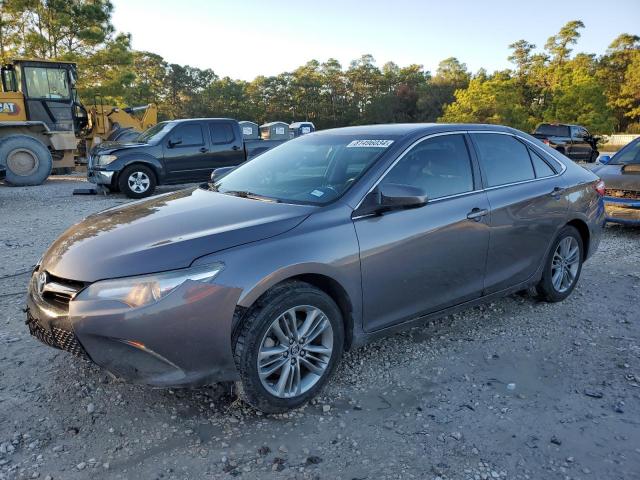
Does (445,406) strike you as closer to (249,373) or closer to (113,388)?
(249,373)

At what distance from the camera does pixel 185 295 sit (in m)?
2.52

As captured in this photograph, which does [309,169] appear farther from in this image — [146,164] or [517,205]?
[146,164]

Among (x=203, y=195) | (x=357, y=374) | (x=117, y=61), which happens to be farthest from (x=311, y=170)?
(x=117, y=61)

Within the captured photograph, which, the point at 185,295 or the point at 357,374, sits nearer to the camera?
the point at 185,295

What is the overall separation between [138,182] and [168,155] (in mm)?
949

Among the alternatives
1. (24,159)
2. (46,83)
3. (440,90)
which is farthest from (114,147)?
(440,90)

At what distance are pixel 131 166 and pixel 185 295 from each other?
392 inches

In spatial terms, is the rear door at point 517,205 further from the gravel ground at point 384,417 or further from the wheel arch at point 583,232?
the gravel ground at point 384,417

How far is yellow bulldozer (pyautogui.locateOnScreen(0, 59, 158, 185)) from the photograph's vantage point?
543 inches

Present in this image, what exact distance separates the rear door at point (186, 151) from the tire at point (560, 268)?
30.9 feet

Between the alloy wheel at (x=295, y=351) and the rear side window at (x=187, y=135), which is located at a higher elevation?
the rear side window at (x=187, y=135)

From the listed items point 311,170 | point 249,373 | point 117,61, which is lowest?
point 249,373

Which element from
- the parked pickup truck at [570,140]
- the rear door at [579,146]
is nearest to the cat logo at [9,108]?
the parked pickup truck at [570,140]

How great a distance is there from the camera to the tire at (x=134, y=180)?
11492 millimetres
